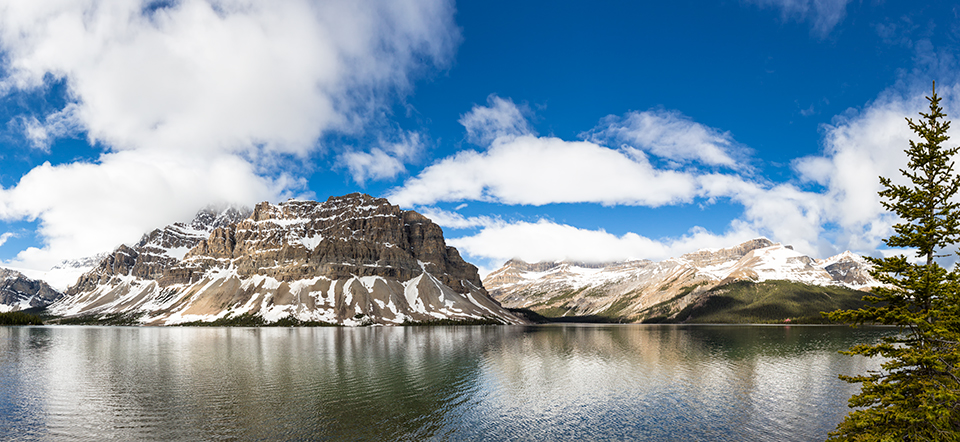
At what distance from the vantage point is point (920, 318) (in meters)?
24.5

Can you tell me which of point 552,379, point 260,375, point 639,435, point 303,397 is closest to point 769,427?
point 639,435

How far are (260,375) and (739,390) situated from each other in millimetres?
71487

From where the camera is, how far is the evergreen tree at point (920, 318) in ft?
80.1

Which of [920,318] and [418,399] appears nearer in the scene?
[920,318]

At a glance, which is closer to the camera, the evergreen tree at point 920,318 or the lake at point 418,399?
the evergreen tree at point 920,318

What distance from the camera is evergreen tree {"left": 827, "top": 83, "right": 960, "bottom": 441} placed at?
961 inches

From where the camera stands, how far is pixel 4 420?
1836 inches

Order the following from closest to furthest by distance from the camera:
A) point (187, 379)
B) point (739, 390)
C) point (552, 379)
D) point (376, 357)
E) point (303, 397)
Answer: point (303, 397), point (739, 390), point (187, 379), point (552, 379), point (376, 357)

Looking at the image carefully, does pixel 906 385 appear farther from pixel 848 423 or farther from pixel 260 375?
pixel 260 375

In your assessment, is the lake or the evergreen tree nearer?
the evergreen tree

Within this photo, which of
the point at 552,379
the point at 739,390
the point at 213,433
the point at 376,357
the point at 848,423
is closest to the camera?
the point at 848,423

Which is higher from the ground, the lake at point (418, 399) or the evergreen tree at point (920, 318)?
the evergreen tree at point (920, 318)

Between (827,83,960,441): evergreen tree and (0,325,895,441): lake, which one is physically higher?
(827,83,960,441): evergreen tree

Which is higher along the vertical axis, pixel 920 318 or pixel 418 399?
pixel 920 318
